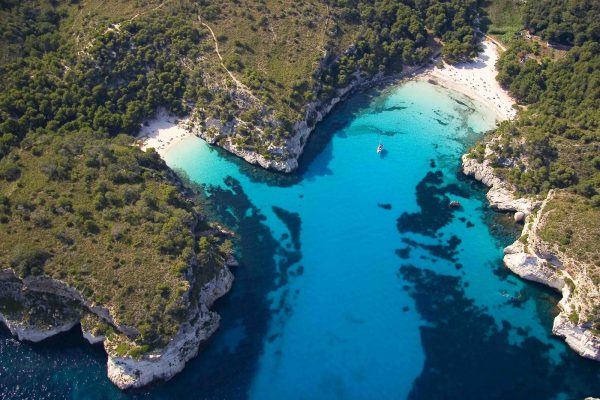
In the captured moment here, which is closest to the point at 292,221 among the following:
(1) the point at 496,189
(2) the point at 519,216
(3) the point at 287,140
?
(3) the point at 287,140

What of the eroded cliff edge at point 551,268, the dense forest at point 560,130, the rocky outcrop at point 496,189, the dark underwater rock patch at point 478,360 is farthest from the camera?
the rocky outcrop at point 496,189

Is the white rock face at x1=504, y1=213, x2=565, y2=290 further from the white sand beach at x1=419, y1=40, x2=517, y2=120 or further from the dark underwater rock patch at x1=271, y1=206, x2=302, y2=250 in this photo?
the white sand beach at x1=419, y1=40, x2=517, y2=120

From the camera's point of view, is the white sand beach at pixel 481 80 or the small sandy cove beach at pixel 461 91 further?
the white sand beach at pixel 481 80

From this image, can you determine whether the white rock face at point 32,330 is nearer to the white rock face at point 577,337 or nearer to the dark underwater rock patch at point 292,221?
the dark underwater rock patch at point 292,221

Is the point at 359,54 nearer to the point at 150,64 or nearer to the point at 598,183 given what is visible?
the point at 150,64

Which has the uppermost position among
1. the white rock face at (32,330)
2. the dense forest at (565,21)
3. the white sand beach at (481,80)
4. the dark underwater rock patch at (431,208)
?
the dense forest at (565,21)

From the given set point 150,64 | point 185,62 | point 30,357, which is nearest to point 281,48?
point 185,62

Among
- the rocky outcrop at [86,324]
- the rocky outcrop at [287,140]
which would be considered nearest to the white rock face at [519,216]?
the rocky outcrop at [287,140]
